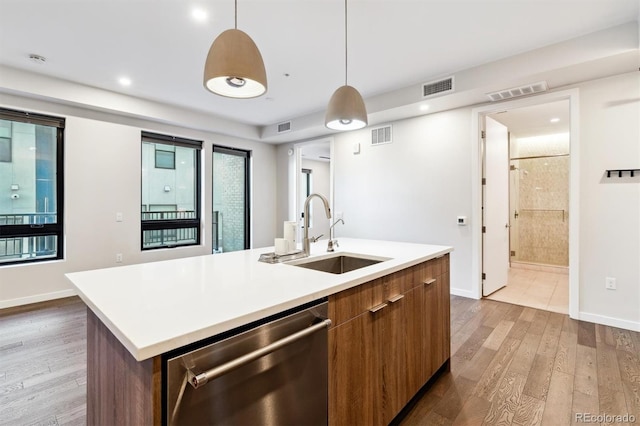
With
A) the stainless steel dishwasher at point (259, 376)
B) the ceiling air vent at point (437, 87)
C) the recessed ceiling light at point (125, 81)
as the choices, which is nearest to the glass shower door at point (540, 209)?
the ceiling air vent at point (437, 87)

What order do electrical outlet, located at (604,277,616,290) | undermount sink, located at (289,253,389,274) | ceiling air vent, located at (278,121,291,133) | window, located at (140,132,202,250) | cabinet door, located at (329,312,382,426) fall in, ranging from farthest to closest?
ceiling air vent, located at (278,121,291,133) → window, located at (140,132,202,250) → electrical outlet, located at (604,277,616,290) → undermount sink, located at (289,253,389,274) → cabinet door, located at (329,312,382,426)

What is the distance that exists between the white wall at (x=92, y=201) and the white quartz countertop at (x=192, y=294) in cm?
318

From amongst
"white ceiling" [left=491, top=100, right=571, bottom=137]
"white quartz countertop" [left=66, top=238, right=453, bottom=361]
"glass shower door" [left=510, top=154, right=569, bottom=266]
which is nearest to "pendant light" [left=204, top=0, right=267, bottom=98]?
"white quartz countertop" [left=66, top=238, right=453, bottom=361]

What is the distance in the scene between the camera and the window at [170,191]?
4766 millimetres

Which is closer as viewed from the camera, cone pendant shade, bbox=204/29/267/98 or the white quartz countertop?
the white quartz countertop

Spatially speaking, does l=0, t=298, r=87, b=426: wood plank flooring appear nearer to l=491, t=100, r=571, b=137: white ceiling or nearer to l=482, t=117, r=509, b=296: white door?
l=482, t=117, r=509, b=296: white door

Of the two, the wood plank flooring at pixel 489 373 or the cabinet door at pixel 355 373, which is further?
the wood plank flooring at pixel 489 373

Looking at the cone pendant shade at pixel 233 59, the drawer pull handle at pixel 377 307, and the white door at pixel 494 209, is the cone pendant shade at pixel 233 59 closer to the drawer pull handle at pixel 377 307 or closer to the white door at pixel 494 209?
the drawer pull handle at pixel 377 307

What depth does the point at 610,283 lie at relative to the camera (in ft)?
10.00

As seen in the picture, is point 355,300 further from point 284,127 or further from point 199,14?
point 284,127

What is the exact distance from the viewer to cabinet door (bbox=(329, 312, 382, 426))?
126 centimetres

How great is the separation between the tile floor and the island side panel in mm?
4114

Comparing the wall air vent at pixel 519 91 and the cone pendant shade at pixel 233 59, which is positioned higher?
the wall air vent at pixel 519 91

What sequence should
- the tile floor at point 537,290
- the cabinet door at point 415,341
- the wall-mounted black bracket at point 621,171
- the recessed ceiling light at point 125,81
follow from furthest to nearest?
the tile floor at point 537,290, the recessed ceiling light at point 125,81, the wall-mounted black bracket at point 621,171, the cabinet door at point 415,341
